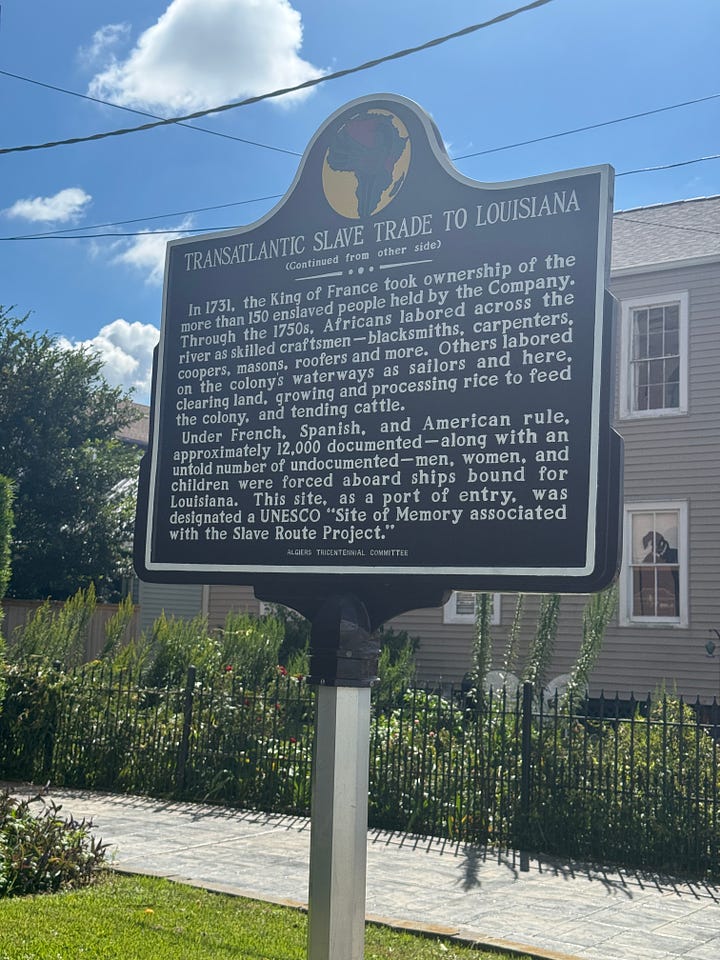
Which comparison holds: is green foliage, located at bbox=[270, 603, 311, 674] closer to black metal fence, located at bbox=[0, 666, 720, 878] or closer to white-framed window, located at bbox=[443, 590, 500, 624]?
white-framed window, located at bbox=[443, 590, 500, 624]

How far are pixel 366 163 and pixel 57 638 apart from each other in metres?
10.9

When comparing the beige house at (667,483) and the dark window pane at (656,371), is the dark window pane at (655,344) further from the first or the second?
the dark window pane at (656,371)

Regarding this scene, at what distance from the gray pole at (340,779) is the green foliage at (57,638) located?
32.5 ft

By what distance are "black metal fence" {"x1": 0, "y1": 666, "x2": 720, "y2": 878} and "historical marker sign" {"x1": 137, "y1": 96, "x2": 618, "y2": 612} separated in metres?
5.55

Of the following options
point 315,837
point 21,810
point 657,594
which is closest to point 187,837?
point 21,810

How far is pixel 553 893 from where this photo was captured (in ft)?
26.3

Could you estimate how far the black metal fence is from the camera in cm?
919

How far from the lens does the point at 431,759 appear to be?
10406 mm

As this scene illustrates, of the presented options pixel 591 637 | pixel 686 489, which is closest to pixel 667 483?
pixel 686 489

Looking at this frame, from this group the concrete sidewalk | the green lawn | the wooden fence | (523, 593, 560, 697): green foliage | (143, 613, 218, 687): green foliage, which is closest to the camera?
the green lawn

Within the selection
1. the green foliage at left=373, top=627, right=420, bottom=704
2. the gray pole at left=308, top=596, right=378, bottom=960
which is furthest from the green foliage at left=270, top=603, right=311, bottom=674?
the gray pole at left=308, top=596, right=378, bottom=960

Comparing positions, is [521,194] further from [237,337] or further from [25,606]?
[25,606]

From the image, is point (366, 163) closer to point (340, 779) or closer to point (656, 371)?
point (340, 779)

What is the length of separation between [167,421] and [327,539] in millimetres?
1117
